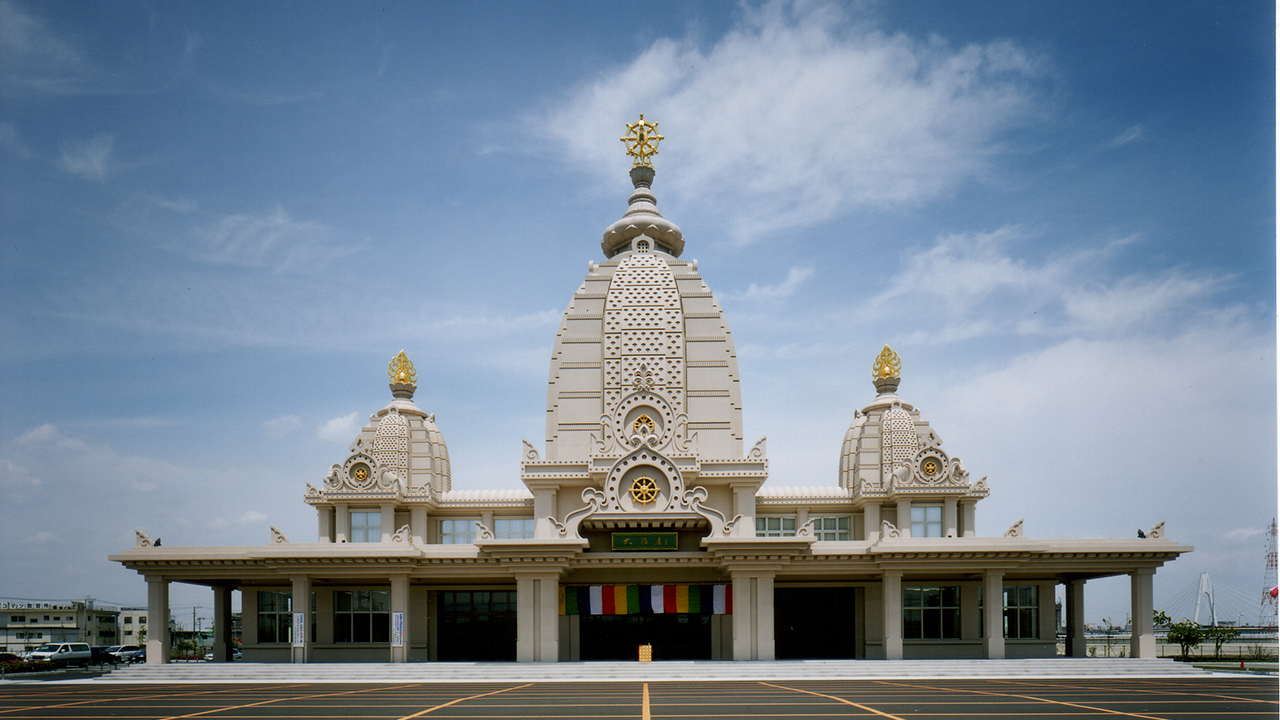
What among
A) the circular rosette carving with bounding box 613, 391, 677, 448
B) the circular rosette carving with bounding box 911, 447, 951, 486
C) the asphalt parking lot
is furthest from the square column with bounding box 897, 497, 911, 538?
the asphalt parking lot

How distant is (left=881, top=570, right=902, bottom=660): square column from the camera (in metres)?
32.8

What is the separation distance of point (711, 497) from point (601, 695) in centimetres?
1515

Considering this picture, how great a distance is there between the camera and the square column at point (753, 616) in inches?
1254

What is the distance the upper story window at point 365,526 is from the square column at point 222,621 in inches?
232

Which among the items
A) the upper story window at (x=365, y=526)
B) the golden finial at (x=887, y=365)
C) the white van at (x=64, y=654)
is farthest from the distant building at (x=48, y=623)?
the golden finial at (x=887, y=365)

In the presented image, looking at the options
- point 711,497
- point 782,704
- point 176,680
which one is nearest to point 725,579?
point 711,497

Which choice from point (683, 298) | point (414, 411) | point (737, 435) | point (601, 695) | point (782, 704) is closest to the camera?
point (782, 704)

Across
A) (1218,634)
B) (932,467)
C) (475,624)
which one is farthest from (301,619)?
(1218,634)

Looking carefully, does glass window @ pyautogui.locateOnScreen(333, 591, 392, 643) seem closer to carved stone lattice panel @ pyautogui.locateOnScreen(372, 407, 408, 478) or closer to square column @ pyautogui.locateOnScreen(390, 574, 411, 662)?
square column @ pyautogui.locateOnScreen(390, 574, 411, 662)

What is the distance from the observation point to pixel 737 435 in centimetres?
3644

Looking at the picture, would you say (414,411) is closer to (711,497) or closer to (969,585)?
(711,497)

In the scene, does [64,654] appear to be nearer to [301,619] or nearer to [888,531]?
[301,619]

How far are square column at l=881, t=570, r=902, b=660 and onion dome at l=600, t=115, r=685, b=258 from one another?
1829cm

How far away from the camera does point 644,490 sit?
1271 inches
